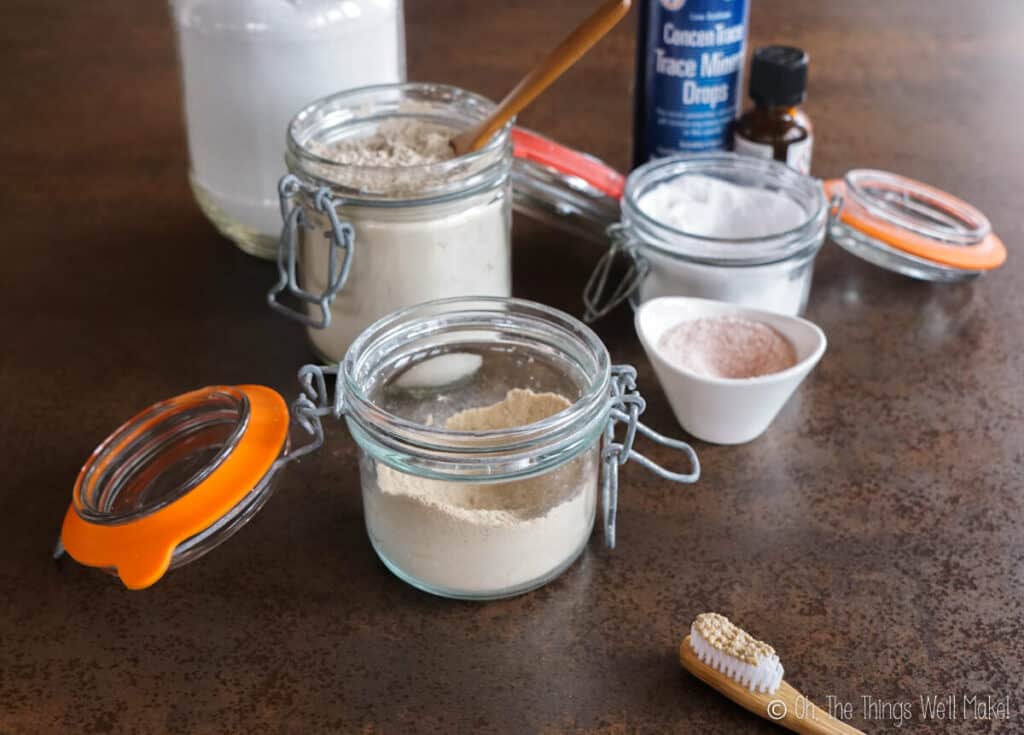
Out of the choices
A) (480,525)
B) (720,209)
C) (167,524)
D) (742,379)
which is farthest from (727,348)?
(167,524)

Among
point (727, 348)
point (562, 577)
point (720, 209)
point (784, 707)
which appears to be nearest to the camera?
point (784, 707)

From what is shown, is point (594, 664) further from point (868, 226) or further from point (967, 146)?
point (967, 146)

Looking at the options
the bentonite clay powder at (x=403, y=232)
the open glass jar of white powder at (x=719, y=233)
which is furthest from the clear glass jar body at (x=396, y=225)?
the open glass jar of white powder at (x=719, y=233)

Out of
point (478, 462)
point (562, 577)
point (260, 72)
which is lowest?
point (562, 577)

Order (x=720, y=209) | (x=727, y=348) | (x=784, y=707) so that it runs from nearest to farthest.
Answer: (x=784, y=707) < (x=727, y=348) < (x=720, y=209)

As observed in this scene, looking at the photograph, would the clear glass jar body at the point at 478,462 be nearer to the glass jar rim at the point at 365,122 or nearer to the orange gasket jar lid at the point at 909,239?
the glass jar rim at the point at 365,122

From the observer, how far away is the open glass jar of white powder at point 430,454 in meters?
0.65

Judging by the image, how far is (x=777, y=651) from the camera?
2.18 feet

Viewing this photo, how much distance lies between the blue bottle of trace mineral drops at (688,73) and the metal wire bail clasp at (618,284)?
12cm

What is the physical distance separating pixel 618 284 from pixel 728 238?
0.14 meters

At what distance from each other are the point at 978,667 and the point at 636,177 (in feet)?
1.50

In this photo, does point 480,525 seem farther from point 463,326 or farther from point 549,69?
point 549,69

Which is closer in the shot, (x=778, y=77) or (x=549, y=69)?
(x=549, y=69)

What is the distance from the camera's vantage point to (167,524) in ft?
2.14
